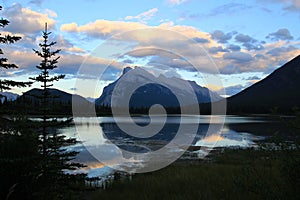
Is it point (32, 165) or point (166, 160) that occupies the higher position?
point (32, 165)

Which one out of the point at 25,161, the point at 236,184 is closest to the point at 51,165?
the point at 25,161

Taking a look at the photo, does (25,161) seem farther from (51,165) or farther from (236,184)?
(236,184)

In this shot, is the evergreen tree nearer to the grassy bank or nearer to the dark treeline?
the dark treeline

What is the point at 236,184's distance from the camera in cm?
839

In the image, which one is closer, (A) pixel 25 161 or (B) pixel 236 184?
(B) pixel 236 184

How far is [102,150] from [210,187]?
21.0 m

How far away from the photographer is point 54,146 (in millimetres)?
11414

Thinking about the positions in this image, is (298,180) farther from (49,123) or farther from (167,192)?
(49,123)

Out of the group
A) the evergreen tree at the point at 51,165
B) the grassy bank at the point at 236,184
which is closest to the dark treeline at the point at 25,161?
the evergreen tree at the point at 51,165

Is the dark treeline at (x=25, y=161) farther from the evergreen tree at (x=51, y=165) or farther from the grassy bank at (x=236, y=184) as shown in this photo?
the grassy bank at (x=236, y=184)

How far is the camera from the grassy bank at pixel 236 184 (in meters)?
7.82

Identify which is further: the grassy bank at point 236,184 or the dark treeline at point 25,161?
the dark treeline at point 25,161

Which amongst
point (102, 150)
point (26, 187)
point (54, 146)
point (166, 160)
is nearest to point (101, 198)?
point (54, 146)

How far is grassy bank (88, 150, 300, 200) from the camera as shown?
25.7 ft
